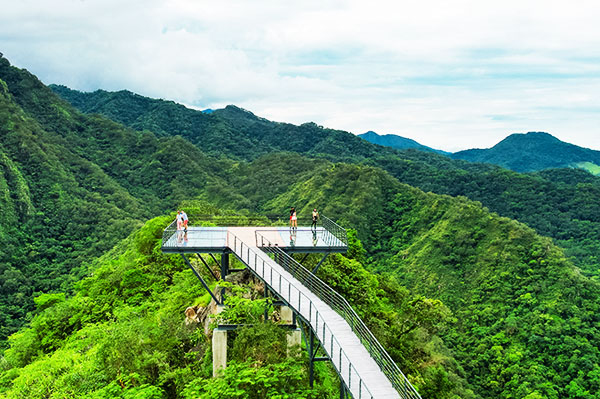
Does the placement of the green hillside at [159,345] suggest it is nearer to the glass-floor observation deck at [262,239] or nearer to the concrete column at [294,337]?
the concrete column at [294,337]

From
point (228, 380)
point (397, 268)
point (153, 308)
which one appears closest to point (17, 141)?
point (397, 268)

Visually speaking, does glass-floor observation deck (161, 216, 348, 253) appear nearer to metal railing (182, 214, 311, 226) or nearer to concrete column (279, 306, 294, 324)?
concrete column (279, 306, 294, 324)

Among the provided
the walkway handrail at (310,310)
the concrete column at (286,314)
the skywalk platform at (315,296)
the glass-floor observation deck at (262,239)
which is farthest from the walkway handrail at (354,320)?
the concrete column at (286,314)

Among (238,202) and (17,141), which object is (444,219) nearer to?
(238,202)


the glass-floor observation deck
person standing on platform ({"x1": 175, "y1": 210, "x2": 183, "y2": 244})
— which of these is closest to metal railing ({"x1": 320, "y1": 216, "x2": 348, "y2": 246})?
the glass-floor observation deck

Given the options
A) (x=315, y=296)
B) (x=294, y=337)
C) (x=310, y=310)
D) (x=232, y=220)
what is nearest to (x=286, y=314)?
(x=294, y=337)
